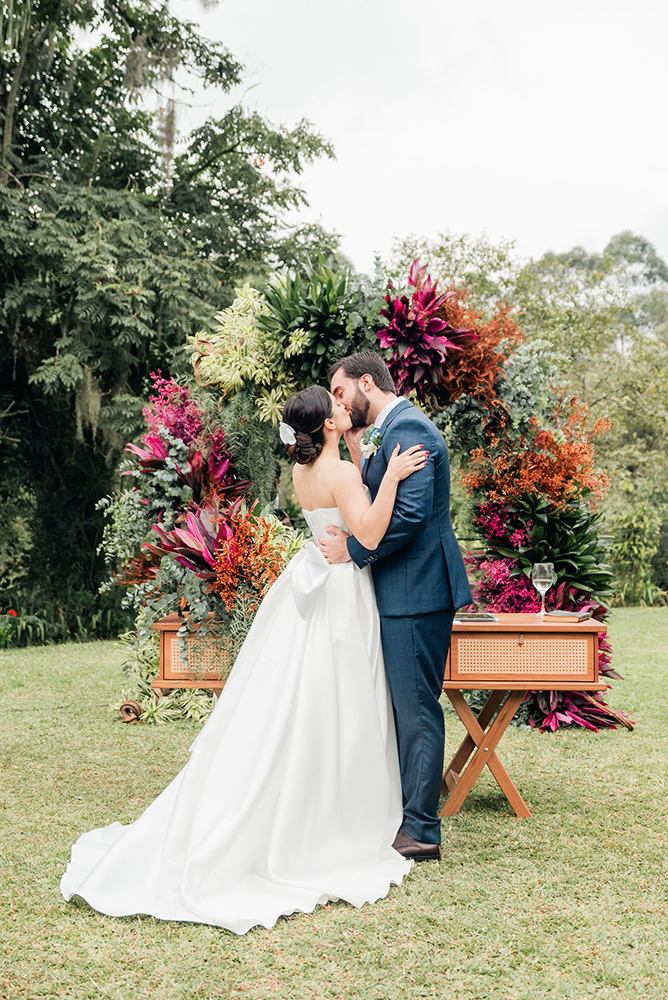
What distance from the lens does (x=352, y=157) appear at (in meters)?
16.2

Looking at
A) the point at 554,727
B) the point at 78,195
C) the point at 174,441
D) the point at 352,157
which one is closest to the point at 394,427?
the point at 174,441

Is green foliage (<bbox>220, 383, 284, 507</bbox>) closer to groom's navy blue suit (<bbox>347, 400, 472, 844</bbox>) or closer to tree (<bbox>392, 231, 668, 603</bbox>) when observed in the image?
groom's navy blue suit (<bbox>347, 400, 472, 844</bbox>)

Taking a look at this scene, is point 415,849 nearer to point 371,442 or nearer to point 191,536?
point 371,442

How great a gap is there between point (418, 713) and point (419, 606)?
1.45 feet

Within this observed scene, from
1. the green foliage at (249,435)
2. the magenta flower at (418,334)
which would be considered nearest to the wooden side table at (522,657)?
the magenta flower at (418,334)

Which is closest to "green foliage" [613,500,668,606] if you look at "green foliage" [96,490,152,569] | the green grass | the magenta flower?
the green grass

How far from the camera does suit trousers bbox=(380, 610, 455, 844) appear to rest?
3361 millimetres

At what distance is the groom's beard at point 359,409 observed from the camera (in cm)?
366

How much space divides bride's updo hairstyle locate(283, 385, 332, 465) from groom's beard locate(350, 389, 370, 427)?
178 mm

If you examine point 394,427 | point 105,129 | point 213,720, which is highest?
point 105,129

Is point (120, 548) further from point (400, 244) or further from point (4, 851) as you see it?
point (400, 244)

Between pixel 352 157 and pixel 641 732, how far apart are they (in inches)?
530

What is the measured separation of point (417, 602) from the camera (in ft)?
11.1

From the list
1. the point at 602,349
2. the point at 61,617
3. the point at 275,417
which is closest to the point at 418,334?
the point at 275,417
